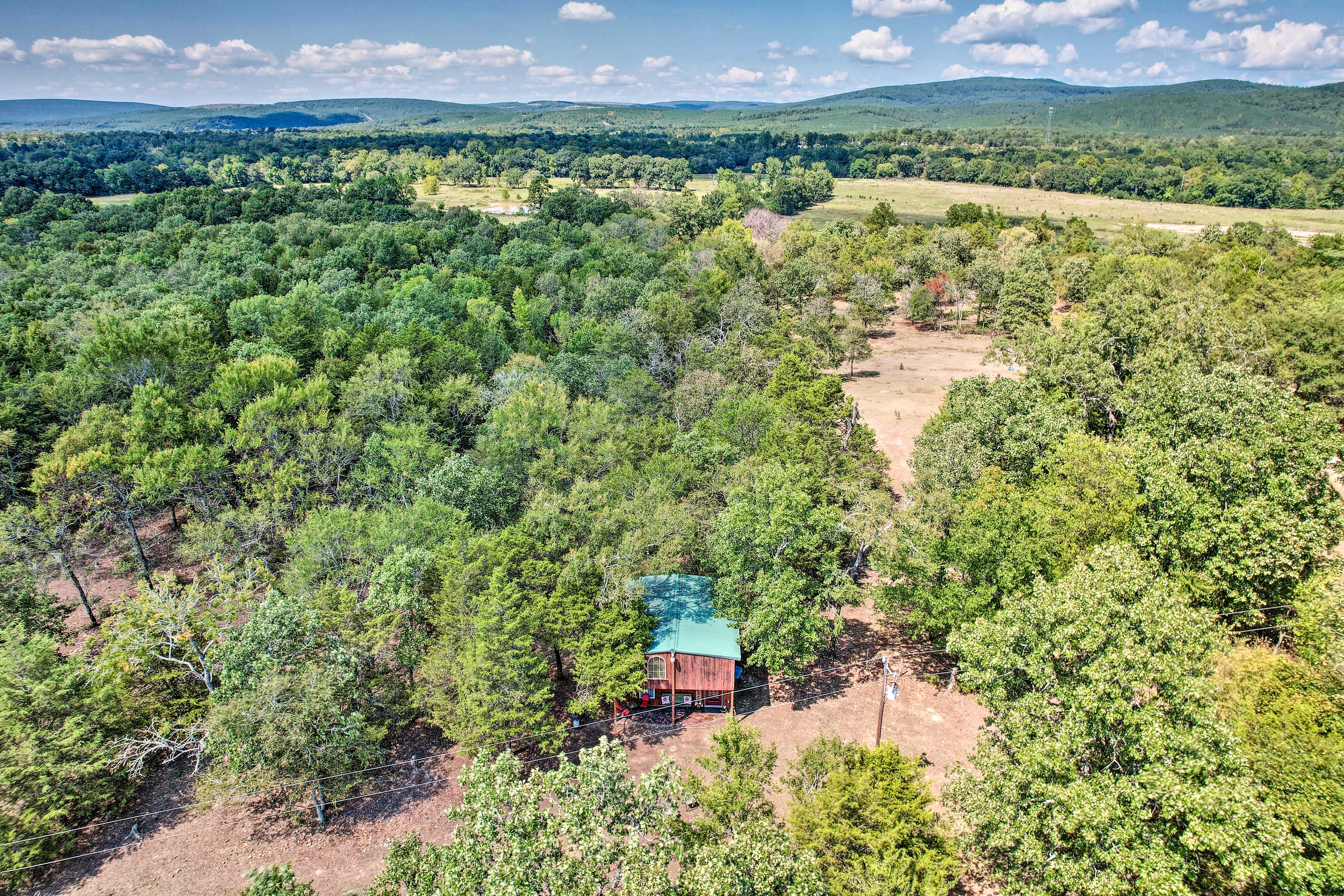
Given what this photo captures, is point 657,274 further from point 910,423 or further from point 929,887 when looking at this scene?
point 929,887

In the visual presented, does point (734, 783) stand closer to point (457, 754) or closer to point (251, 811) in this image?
point (457, 754)

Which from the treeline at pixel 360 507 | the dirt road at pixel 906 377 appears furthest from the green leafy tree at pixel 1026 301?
the treeline at pixel 360 507

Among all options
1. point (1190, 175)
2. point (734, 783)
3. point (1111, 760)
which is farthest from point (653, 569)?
point (1190, 175)

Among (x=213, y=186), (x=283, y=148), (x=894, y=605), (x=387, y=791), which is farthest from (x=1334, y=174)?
(x=283, y=148)

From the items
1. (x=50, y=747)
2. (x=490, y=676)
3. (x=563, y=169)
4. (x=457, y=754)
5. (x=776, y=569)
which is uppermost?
(x=563, y=169)

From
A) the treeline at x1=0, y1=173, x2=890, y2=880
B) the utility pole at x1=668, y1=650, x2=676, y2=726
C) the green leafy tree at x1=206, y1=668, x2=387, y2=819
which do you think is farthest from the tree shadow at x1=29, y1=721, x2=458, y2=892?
the utility pole at x1=668, y1=650, x2=676, y2=726
